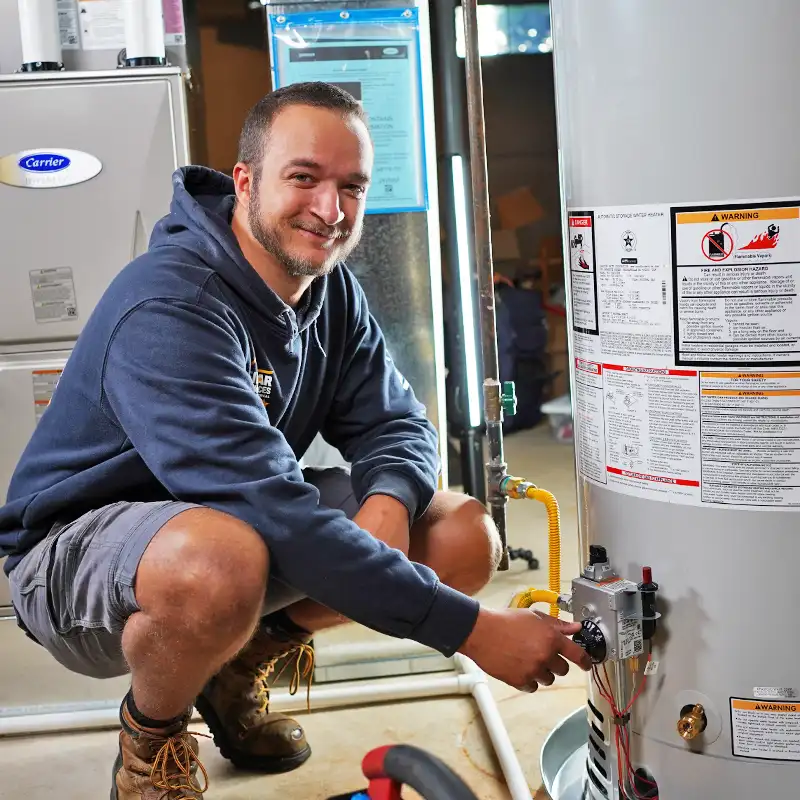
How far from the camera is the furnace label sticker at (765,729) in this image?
1245 mm

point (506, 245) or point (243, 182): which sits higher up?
point (243, 182)

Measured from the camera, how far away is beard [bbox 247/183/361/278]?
154cm

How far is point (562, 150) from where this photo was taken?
1.39m

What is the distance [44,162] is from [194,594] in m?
1.18

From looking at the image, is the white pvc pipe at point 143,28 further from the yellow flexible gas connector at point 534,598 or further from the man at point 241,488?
the yellow flexible gas connector at point 534,598

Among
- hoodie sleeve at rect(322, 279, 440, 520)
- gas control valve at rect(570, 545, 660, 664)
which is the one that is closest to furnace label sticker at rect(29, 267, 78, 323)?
hoodie sleeve at rect(322, 279, 440, 520)

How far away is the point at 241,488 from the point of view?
4.31 feet

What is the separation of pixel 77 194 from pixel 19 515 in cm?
86

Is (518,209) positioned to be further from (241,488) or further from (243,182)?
(241,488)

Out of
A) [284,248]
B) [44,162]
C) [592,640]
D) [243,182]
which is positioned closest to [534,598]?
[592,640]

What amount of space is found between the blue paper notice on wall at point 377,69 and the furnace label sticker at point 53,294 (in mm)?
600

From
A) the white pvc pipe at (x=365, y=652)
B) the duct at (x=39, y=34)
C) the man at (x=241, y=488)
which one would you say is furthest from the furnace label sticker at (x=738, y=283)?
the duct at (x=39, y=34)

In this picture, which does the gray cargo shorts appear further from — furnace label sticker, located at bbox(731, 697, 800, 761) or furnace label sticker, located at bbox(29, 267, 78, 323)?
furnace label sticker, located at bbox(29, 267, 78, 323)

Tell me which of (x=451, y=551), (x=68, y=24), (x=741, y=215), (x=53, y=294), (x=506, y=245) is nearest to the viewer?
(x=741, y=215)
